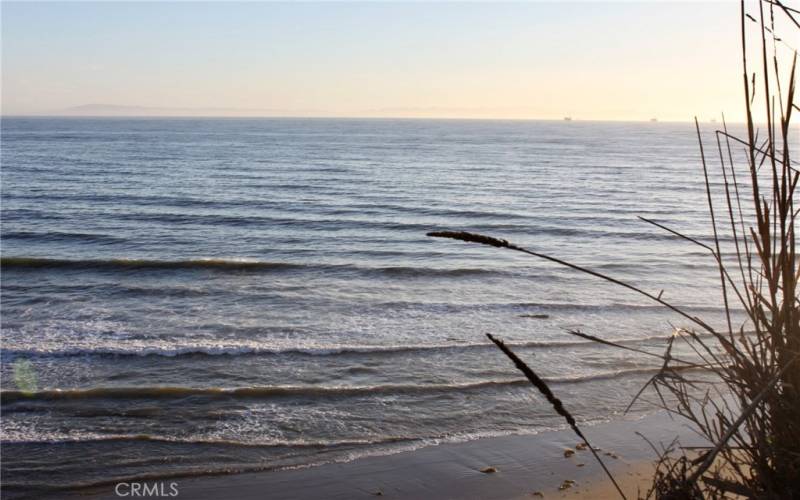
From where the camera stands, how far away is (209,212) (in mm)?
23391

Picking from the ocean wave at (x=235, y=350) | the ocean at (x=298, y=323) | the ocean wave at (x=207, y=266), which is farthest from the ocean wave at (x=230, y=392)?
the ocean wave at (x=207, y=266)

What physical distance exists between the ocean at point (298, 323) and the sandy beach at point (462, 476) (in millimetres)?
270

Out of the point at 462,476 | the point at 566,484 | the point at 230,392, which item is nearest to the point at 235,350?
the point at 230,392

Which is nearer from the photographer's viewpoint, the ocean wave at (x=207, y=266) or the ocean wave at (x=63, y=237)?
the ocean wave at (x=207, y=266)

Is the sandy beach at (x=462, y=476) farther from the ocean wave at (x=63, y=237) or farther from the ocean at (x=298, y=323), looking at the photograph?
the ocean wave at (x=63, y=237)

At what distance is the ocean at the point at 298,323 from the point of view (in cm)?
744

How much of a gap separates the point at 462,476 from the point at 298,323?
546 centimetres

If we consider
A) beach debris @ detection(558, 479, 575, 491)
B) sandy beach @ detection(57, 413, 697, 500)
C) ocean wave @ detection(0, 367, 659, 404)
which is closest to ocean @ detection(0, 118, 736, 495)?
ocean wave @ detection(0, 367, 659, 404)

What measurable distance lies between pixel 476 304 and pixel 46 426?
7.36 metres

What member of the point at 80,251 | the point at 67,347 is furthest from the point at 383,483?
the point at 80,251

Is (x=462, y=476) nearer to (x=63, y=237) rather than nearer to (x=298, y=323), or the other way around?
(x=298, y=323)

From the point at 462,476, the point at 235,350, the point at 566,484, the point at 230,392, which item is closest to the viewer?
the point at 566,484

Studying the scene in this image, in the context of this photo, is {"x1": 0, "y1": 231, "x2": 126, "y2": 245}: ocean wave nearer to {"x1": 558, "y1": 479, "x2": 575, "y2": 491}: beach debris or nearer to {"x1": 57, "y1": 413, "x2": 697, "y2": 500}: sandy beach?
{"x1": 57, "y1": 413, "x2": 697, "y2": 500}: sandy beach

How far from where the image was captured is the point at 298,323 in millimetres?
11359
